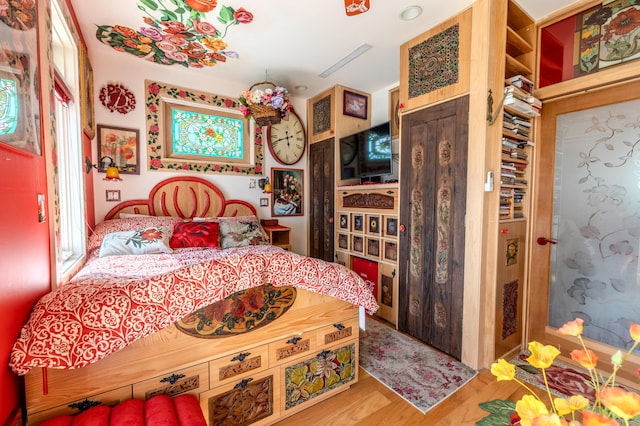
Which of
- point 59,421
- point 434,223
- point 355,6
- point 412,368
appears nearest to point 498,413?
point 59,421

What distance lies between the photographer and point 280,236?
3.79 m

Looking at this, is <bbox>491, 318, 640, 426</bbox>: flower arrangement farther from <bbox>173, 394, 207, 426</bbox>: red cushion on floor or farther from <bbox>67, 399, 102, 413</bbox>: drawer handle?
<bbox>67, 399, 102, 413</bbox>: drawer handle

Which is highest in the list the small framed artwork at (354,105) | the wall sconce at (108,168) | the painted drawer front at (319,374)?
the small framed artwork at (354,105)

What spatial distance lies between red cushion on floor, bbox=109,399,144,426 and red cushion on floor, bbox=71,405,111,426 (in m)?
0.02

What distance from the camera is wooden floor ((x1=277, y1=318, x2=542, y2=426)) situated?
5.23 feet

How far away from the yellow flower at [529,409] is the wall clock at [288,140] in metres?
3.66

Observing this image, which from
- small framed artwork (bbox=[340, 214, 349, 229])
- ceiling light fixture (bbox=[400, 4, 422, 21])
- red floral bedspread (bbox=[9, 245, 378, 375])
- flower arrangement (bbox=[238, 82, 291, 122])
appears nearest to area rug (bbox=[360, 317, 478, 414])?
red floral bedspread (bbox=[9, 245, 378, 375])

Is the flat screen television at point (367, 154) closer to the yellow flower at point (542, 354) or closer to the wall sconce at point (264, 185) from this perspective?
the wall sconce at point (264, 185)

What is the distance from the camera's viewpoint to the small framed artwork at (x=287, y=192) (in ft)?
12.9

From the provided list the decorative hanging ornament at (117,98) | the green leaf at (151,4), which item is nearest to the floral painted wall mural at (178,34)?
the green leaf at (151,4)

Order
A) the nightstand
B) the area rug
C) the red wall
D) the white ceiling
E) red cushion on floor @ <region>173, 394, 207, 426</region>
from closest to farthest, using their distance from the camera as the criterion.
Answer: the red wall → red cushion on floor @ <region>173, 394, 207, 426</region> → the area rug → the white ceiling → the nightstand

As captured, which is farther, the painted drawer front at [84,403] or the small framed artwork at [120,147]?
the small framed artwork at [120,147]

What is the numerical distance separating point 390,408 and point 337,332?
54cm

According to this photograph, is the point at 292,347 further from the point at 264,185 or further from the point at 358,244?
the point at 264,185
